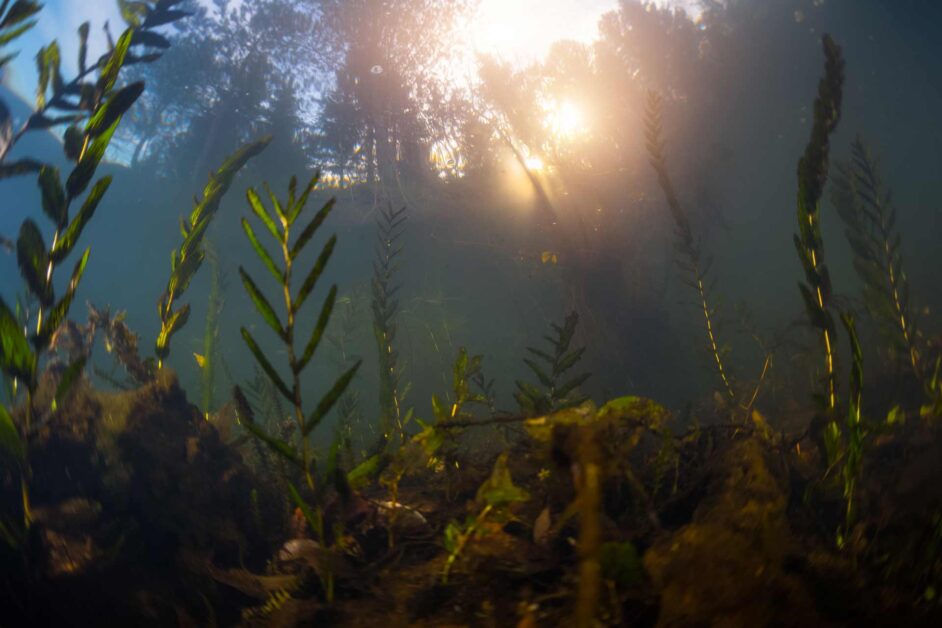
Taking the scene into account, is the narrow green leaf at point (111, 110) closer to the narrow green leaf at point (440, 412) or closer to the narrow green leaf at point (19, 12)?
the narrow green leaf at point (19, 12)

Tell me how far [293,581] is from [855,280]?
22.8 meters

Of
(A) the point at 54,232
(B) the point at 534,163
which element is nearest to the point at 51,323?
(A) the point at 54,232

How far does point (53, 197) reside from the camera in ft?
5.93

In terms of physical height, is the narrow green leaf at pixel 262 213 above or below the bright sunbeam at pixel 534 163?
below

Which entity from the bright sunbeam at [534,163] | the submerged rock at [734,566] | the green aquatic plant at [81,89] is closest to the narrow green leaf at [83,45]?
the green aquatic plant at [81,89]

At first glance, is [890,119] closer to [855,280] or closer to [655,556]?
[855,280]

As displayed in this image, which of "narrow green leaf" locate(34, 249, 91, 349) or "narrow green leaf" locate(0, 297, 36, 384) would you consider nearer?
"narrow green leaf" locate(0, 297, 36, 384)

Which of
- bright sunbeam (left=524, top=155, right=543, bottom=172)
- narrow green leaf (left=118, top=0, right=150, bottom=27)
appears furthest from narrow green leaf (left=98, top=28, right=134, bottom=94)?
bright sunbeam (left=524, top=155, right=543, bottom=172)

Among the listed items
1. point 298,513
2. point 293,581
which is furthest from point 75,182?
point 293,581

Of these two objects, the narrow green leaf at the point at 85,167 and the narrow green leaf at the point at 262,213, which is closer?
the narrow green leaf at the point at 262,213

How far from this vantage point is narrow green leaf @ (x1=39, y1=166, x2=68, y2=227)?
70.5 inches

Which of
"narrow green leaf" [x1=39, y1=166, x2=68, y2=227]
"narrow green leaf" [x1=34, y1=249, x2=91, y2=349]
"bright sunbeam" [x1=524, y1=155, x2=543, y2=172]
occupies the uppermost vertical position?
"bright sunbeam" [x1=524, y1=155, x2=543, y2=172]

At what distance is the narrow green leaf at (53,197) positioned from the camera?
179 centimetres

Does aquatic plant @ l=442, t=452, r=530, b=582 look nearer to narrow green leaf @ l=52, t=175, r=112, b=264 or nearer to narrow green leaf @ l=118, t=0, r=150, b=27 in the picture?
narrow green leaf @ l=52, t=175, r=112, b=264
